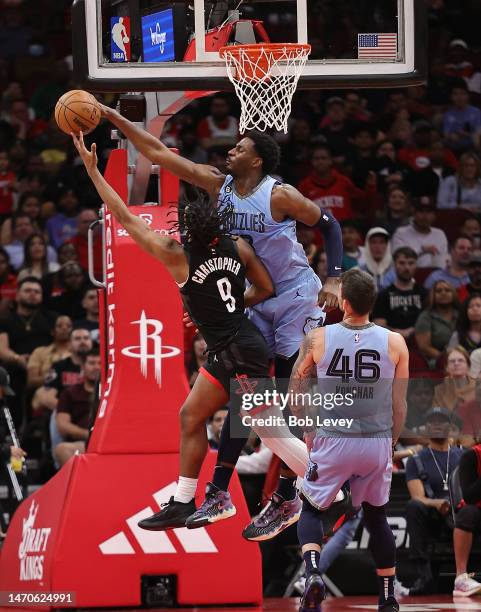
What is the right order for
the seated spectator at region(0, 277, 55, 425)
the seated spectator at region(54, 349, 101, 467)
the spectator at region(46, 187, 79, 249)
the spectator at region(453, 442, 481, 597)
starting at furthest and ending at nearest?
the spectator at region(46, 187, 79, 249) → the seated spectator at region(0, 277, 55, 425) → the seated spectator at region(54, 349, 101, 467) → the spectator at region(453, 442, 481, 597)

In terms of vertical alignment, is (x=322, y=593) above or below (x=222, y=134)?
below

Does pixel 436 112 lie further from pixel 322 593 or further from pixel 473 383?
pixel 322 593

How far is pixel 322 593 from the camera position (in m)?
7.78

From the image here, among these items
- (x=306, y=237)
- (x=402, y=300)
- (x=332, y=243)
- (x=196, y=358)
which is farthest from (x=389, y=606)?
(x=306, y=237)

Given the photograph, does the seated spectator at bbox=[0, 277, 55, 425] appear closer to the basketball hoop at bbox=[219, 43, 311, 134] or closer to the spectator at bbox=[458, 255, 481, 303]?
the spectator at bbox=[458, 255, 481, 303]

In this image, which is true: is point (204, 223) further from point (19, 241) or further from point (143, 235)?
point (19, 241)

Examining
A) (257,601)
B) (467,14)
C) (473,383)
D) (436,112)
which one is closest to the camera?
(257,601)

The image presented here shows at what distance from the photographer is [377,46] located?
920 cm

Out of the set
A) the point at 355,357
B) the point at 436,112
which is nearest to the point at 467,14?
the point at 436,112

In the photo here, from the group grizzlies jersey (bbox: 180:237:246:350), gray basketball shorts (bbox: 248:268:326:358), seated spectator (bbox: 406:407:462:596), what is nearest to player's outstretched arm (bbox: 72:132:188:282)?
grizzlies jersey (bbox: 180:237:246:350)

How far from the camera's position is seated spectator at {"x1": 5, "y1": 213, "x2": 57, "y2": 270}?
50.8ft

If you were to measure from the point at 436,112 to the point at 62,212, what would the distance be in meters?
5.11

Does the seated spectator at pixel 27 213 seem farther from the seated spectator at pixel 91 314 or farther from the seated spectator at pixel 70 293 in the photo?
the seated spectator at pixel 91 314

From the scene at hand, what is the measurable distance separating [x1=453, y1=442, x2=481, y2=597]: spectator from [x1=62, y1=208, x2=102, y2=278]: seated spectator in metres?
5.67
